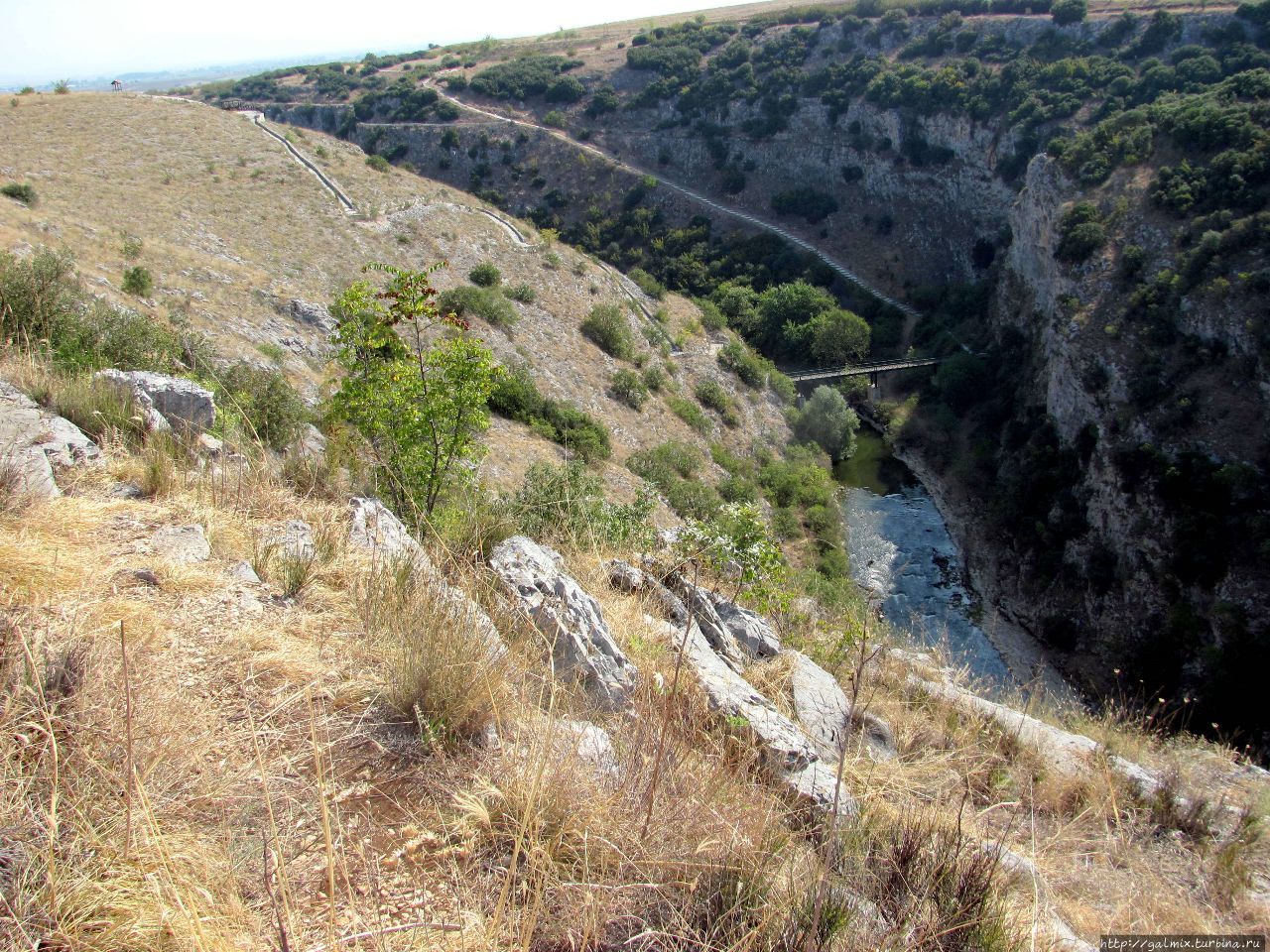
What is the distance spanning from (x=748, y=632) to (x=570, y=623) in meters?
2.59

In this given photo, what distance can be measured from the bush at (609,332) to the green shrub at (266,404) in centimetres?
1803

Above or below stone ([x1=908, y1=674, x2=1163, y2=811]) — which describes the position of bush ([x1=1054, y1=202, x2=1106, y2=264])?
above

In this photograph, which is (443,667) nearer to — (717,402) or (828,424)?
(717,402)

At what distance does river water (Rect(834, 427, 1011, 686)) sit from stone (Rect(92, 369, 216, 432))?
17776 mm

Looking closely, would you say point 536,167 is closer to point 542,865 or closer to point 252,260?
point 252,260

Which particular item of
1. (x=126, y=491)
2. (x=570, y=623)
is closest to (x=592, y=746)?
(x=570, y=623)

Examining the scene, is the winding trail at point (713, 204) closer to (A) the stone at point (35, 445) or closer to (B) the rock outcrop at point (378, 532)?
(B) the rock outcrop at point (378, 532)

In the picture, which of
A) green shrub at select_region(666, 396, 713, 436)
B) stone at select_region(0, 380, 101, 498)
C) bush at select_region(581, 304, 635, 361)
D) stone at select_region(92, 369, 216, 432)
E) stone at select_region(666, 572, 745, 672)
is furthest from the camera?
bush at select_region(581, 304, 635, 361)

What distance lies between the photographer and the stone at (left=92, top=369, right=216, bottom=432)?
6359mm

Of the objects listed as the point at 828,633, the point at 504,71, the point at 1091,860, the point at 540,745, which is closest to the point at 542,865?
the point at 540,745

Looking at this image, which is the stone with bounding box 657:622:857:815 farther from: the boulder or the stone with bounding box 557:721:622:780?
the boulder

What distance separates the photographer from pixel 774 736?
4.12 metres

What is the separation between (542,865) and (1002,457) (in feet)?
109

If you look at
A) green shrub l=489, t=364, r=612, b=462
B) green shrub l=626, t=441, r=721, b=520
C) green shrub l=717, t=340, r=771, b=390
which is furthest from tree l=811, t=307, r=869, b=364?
green shrub l=489, t=364, r=612, b=462
